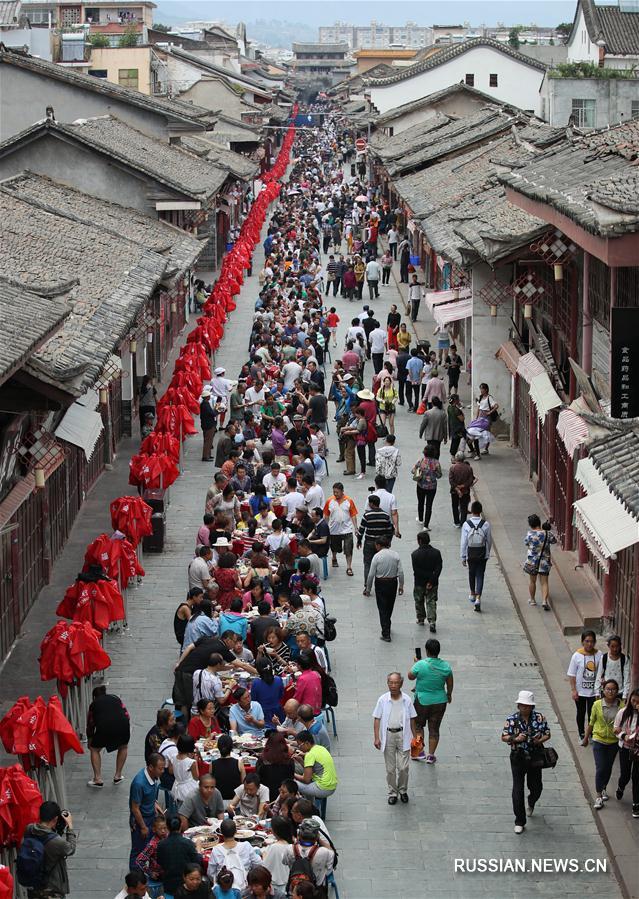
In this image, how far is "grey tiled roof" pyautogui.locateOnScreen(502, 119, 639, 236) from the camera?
15.7 meters

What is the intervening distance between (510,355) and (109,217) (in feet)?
36.6

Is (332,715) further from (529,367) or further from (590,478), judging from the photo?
(529,367)

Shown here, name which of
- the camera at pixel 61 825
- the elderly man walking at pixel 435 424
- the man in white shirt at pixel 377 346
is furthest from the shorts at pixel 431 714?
the man in white shirt at pixel 377 346

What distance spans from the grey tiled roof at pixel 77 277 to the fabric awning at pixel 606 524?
574cm

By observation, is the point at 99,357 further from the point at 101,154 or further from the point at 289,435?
the point at 101,154

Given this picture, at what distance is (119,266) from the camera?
27234 millimetres

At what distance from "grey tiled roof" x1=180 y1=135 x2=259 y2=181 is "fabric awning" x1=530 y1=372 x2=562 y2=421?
99.6 ft

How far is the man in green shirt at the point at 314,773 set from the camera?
13.6 m

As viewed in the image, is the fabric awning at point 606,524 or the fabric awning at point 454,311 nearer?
the fabric awning at point 606,524

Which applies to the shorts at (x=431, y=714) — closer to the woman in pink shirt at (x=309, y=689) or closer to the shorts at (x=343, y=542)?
the woman in pink shirt at (x=309, y=689)

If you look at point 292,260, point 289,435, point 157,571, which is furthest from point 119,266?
point 292,260

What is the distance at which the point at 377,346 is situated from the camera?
35656 millimetres

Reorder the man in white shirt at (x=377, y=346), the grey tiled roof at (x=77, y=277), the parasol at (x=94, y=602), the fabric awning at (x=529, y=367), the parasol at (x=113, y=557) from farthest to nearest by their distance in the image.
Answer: the man in white shirt at (x=377, y=346), the fabric awning at (x=529, y=367), the parasol at (x=113, y=557), the grey tiled roof at (x=77, y=277), the parasol at (x=94, y=602)

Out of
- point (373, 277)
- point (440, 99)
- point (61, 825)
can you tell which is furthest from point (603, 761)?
point (440, 99)
